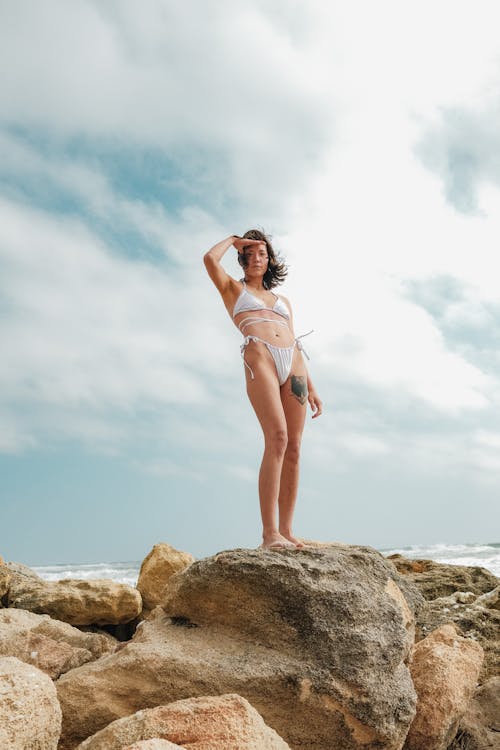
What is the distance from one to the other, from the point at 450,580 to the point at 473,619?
3.18 ft

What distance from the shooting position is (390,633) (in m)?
4.20

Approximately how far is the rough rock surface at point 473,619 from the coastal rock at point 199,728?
9.70ft

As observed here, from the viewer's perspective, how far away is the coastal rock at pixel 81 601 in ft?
22.8

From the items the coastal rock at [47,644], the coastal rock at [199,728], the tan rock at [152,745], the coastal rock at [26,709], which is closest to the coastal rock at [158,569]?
the coastal rock at [47,644]

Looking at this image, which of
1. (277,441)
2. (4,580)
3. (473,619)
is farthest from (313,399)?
(4,580)

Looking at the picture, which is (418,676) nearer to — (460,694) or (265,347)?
(460,694)

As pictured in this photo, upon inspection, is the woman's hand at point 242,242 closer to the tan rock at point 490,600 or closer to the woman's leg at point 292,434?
the woman's leg at point 292,434

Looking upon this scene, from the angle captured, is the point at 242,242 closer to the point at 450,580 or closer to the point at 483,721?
the point at 450,580

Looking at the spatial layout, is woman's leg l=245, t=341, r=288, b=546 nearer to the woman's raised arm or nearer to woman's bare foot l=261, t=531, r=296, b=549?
woman's bare foot l=261, t=531, r=296, b=549

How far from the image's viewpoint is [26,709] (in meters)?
3.02

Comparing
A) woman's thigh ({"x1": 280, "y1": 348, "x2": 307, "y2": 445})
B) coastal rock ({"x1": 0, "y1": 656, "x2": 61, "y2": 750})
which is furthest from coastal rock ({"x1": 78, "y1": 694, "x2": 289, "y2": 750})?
woman's thigh ({"x1": 280, "y1": 348, "x2": 307, "y2": 445})

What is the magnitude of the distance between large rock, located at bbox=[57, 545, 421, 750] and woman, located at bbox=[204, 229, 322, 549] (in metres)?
0.95

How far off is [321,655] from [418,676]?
1019mm

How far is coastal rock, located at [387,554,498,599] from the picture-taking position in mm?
7191
